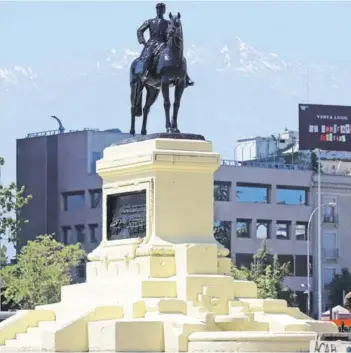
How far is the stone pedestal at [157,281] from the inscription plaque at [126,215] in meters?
0.03

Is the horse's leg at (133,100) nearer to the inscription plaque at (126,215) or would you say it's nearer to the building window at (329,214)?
the inscription plaque at (126,215)

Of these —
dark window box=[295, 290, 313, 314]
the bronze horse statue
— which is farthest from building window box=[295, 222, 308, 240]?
the bronze horse statue

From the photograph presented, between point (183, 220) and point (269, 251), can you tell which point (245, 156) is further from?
point (183, 220)

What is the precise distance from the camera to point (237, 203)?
363 ft

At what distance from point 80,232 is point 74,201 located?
2.21 m

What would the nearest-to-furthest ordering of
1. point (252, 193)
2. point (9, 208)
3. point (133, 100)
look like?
point (133, 100)
point (9, 208)
point (252, 193)

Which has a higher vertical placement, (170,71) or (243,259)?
(170,71)

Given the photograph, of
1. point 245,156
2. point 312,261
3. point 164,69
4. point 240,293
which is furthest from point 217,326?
point 245,156

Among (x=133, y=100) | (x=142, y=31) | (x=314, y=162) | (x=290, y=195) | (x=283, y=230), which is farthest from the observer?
(x=314, y=162)

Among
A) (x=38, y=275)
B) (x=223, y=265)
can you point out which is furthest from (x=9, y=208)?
(x=223, y=265)

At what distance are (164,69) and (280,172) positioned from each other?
6263 cm

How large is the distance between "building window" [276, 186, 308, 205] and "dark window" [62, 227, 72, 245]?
1218cm

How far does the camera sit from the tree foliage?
8738cm

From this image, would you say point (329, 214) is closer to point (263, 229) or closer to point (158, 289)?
point (263, 229)
